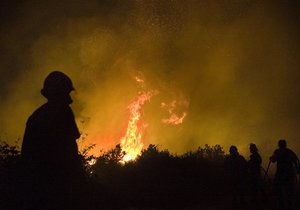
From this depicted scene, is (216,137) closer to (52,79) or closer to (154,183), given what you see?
(154,183)

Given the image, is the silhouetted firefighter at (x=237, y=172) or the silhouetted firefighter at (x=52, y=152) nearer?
the silhouetted firefighter at (x=52, y=152)

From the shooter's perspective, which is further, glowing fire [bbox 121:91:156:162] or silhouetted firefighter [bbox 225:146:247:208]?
glowing fire [bbox 121:91:156:162]

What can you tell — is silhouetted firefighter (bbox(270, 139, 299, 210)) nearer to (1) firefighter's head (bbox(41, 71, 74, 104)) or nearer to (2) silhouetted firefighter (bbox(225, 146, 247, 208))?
(2) silhouetted firefighter (bbox(225, 146, 247, 208))

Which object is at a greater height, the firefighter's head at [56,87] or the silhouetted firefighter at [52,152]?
the firefighter's head at [56,87]

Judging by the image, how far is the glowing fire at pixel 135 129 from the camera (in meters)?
38.6

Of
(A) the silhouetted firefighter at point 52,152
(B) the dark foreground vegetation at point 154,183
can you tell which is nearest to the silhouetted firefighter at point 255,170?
(B) the dark foreground vegetation at point 154,183

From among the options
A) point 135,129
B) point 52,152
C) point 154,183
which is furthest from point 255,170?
point 135,129

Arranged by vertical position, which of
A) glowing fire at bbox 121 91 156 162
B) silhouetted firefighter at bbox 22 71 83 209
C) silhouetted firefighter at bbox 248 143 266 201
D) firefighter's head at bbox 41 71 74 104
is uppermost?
glowing fire at bbox 121 91 156 162

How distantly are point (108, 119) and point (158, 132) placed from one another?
6653 mm

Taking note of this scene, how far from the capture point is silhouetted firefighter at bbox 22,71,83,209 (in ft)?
15.5

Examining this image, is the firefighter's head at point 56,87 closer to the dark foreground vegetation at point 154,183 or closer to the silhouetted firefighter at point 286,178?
the dark foreground vegetation at point 154,183

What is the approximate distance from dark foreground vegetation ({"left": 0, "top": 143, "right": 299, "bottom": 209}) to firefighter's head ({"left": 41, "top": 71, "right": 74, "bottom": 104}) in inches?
297

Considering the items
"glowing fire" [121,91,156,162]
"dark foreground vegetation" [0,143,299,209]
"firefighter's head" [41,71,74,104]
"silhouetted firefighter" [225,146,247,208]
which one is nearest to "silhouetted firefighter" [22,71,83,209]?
"firefighter's head" [41,71,74,104]

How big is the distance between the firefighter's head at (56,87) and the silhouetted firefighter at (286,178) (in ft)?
26.0
